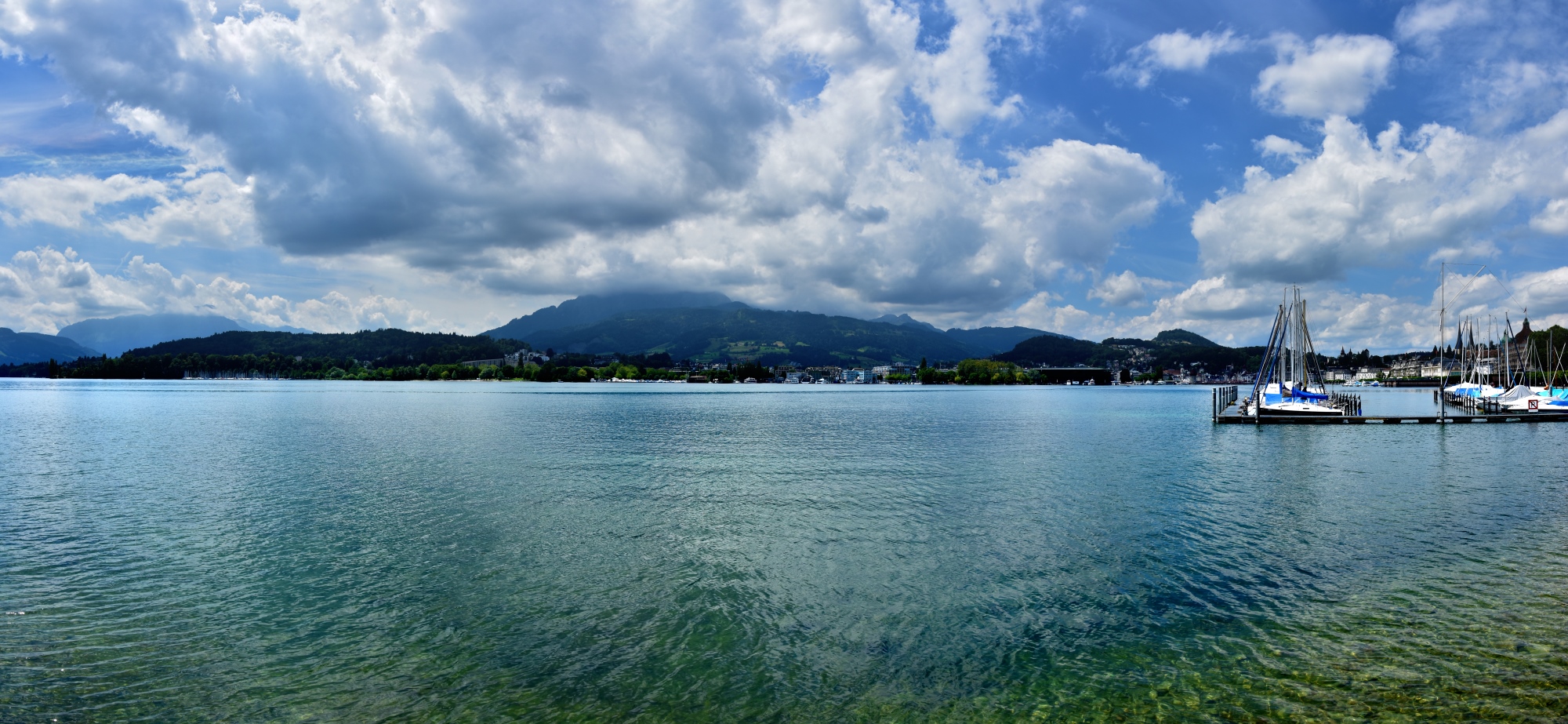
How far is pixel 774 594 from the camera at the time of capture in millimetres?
16344

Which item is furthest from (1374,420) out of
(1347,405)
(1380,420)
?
(1347,405)

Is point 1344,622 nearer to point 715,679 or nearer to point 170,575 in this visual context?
point 715,679

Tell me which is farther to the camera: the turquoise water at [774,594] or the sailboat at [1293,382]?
the sailboat at [1293,382]

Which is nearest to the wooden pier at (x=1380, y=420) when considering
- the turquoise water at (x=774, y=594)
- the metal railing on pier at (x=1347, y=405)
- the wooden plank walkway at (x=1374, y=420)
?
the wooden plank walkway at (x=1374, y=420)

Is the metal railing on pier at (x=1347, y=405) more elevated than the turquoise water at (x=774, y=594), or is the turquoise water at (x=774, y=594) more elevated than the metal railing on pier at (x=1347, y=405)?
the metal railing on pier at (x=1347, y=405)

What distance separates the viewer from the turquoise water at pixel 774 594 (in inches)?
441

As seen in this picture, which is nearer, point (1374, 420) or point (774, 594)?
point (774, 594)

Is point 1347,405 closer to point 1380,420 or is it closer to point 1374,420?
point 1380,420

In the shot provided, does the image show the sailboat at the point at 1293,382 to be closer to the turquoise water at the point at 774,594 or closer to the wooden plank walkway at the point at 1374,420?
the wooden plank walkway at the point at 1374,420

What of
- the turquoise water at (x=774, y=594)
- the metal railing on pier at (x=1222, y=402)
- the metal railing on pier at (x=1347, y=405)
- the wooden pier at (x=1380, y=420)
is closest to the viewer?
the turquoise water at (x=774, y=594)

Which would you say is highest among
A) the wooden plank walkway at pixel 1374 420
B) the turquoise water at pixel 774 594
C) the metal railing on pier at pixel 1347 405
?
the metal railing on pier at pixel 1347 405

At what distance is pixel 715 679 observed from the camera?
11.8m

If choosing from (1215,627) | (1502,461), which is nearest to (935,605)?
(1215,627)

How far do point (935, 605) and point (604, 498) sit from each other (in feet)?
52.6
